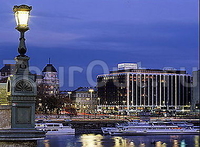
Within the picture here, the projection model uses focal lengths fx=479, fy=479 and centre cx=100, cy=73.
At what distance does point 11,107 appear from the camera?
7266mm

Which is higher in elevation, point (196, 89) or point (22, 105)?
point (196, 89)

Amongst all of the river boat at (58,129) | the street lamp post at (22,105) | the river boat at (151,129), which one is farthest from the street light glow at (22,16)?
the river boat at (151,129)

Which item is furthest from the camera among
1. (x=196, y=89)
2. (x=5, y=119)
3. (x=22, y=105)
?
(x=196, y=89)

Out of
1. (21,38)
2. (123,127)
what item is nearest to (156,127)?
(123,127)

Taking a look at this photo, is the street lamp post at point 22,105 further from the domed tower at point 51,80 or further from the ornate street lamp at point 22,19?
the domed tower at point 51,80

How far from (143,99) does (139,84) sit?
725cm

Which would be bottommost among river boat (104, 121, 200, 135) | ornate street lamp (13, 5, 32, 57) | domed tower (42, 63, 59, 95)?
river boat (104, 121, 200, 135)

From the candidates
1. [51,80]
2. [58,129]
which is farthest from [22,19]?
[51,80]

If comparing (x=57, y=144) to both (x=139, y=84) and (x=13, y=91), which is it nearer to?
(x=13, y=91)

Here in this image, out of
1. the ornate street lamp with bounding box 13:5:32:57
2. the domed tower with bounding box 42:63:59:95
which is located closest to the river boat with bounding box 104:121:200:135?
the domed tower with bounding box 42:63:59:95

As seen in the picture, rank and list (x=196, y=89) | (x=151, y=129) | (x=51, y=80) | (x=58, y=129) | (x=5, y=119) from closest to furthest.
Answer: (x=5, y=119) < (x=58, y=129) < (x=151, y=129) < (x=196, y=89) < (x=51, y=80)

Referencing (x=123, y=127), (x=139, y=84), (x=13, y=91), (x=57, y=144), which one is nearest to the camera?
Result: (x=13, y=91)

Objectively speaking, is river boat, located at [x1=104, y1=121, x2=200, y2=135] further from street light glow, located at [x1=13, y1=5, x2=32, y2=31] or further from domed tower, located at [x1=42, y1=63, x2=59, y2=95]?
street light glow, located at [x1=13, y1=5, x2=32, y2=31]

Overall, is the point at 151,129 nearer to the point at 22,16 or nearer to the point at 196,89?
the point at 196,89
